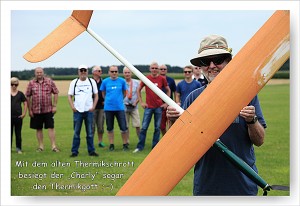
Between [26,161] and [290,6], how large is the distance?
6.46ft

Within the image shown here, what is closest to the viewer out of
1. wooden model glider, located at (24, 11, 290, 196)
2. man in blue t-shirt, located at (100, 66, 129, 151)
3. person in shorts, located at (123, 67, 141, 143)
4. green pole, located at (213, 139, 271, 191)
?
wooden model glider, located at (24, 11, 290, 196)

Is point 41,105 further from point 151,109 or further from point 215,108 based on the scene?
point 215,108

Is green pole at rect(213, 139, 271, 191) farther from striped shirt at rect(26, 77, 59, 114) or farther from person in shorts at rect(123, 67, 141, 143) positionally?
person in shorts at rect(123, 67, 141, 143)

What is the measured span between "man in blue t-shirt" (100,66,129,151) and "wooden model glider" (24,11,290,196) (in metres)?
3.28

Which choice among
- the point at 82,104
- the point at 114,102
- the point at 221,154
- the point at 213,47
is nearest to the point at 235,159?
the point at 221,154

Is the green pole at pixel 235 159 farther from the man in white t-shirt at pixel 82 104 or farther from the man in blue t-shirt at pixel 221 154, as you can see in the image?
the man in white t-shirt at pixel 82 104

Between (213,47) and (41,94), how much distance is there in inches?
121

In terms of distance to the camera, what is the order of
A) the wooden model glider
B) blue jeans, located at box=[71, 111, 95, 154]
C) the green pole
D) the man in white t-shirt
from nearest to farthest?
the wooden model glider < the green pole < the man in white t-shirt < blue jeans, located at box=[71, 111, 95, 154]

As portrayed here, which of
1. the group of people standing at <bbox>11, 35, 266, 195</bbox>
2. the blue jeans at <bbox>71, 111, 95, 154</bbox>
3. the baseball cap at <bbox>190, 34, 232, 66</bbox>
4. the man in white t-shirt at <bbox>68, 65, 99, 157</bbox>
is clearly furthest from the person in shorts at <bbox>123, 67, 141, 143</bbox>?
the baseball cap at <bbox>190, 34, 232, 66</bbox>

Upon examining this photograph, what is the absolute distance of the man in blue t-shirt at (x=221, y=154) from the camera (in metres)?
2.13

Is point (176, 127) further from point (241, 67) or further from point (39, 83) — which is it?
point (39, 83)

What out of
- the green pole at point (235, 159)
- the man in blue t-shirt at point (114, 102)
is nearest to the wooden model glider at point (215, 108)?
the green pole at point (235, 159)

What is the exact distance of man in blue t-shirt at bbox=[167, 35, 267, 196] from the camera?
2.13m

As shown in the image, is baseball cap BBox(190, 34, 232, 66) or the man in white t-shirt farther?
the man in white t-shirt
